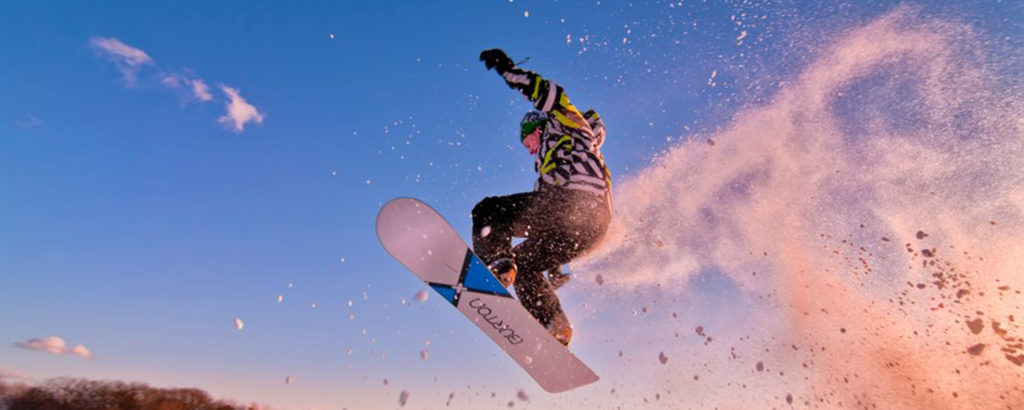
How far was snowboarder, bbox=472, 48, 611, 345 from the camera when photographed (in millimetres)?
3695

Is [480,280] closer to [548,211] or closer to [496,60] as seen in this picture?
[548,211]

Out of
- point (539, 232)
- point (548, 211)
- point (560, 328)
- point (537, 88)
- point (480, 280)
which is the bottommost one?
point (560, 328)

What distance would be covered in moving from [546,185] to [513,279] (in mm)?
855

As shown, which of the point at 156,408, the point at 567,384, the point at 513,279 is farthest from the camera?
the point at 156,408

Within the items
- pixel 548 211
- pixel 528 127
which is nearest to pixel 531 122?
pixel 528 127

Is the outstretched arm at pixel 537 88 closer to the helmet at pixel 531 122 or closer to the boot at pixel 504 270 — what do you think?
the helmet at pixel 531 122

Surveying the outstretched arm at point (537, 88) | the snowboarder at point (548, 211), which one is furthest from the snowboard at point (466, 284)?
the outstretched arm at point (537, 88)

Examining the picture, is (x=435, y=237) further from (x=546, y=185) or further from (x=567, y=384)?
(x=567, y=384)

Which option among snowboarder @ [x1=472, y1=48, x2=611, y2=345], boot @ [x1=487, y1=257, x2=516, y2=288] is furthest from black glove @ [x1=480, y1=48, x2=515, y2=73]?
boot @ [x1=487, y1=257, x2=516, y2=288]

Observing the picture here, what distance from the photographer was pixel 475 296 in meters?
3.88

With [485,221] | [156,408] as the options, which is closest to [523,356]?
[485,221]

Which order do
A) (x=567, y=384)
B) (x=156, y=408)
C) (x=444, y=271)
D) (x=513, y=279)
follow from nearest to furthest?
1. (x=513, y=279)
2. (x=444, y=271)
3. (x=567, y=384)
4. (x=156, y=408)

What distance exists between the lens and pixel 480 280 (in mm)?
3801

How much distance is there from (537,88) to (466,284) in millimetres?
1838
